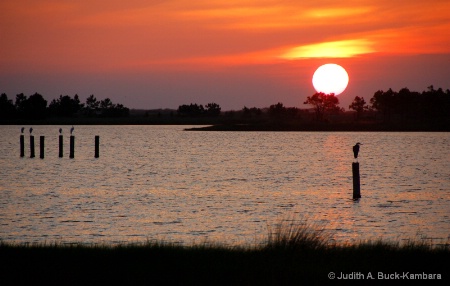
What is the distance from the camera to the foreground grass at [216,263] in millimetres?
12195

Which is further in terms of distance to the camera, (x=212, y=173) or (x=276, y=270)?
(x=212, y=173)

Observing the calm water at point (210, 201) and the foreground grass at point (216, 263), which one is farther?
the calm water at point (210, 201)

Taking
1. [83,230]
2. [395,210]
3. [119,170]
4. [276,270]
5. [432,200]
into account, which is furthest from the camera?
[119,170]

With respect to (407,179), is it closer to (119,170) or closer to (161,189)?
(161,189)

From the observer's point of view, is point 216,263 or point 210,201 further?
point 210,201

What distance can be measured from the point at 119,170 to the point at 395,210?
29.6 m

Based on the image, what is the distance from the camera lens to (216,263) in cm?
1328

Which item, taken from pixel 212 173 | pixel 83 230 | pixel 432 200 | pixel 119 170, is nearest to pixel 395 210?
pixel 432 200

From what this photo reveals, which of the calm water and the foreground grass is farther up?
the foreground grass

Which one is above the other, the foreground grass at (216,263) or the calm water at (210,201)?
the foreground grass at (216,263)

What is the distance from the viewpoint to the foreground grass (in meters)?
12.2

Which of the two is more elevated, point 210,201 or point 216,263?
point 216,263

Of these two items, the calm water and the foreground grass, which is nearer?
the foreground grass

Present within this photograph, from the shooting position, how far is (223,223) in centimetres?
2467
